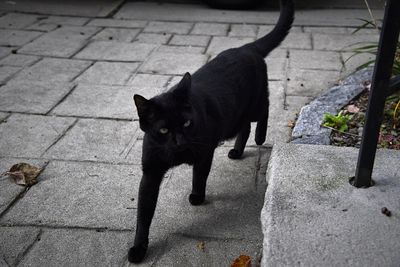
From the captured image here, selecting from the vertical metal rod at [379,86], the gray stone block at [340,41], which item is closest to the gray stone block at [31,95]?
the vertical metal rod at [379,86]

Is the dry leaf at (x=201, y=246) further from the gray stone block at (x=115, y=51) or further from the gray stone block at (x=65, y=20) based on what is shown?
A: the gray stone block at (x=65, y=20)

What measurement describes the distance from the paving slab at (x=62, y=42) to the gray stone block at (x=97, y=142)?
1790 millimetres

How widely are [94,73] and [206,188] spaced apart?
7.33ft

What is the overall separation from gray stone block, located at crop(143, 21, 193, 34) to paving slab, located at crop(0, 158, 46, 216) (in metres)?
3.15

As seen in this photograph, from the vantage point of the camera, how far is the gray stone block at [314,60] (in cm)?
434

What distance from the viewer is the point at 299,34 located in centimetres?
532

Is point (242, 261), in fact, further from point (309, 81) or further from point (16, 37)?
point (16, 37)

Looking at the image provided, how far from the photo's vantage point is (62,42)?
515 cm

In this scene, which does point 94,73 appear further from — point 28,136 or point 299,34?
point 299,34

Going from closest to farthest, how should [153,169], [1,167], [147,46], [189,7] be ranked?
[153,169] → [1,167] → [147,46] → [189,7]

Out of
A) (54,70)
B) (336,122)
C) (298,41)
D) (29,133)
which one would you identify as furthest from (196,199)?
(298,41)

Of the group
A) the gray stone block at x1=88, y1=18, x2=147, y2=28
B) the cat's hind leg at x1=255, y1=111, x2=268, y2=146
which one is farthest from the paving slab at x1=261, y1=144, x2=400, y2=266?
the gray stone block at x1=88, y1=18, x2=147, y2=28

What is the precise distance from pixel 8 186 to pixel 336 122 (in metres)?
2.12

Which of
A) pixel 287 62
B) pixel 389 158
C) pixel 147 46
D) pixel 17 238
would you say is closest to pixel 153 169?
pixel 17 238
